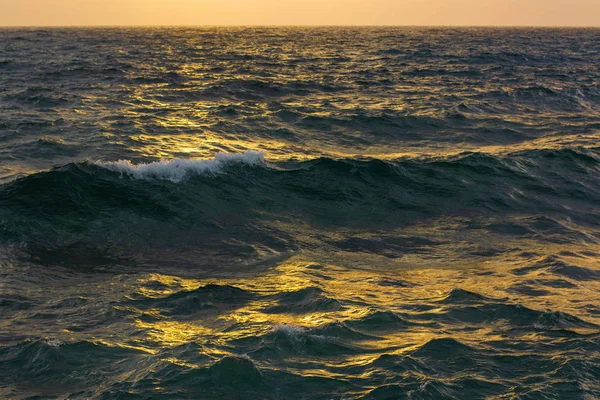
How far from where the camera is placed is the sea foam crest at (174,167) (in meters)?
17.8

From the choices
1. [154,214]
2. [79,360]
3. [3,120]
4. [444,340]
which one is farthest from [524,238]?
[3,120]

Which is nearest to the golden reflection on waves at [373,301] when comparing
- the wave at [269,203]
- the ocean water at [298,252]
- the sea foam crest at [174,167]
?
the ocean water at [298,252]

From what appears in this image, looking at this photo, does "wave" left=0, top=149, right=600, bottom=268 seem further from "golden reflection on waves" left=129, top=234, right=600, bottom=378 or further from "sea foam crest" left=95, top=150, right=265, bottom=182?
"golden reflection on waves" left=129, top=234, right=600, bottom=378

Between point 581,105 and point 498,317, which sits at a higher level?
point 581,105

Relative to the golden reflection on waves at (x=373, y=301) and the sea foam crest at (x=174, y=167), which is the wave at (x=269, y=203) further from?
the golden reflection on waves at (x=373, y=301)

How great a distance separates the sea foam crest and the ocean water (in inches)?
3.7

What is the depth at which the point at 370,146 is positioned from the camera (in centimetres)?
2430

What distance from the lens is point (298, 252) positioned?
13547 mm

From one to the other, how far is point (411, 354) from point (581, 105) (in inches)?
1188

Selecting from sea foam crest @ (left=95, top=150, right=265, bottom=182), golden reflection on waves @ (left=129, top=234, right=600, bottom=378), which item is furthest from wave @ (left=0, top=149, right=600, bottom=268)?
golden reflection on waves @ (left=129, top=234, right=600, bottom=378)

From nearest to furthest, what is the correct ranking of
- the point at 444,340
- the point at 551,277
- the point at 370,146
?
the point at 444,340 < the point at 551,277 < the point at 370,146

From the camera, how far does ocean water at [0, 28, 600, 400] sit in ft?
27.0

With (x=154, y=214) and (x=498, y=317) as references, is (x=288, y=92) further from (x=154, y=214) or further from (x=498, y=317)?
(x=498, y=317)

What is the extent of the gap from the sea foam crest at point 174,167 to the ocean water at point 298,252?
0.31 feet
